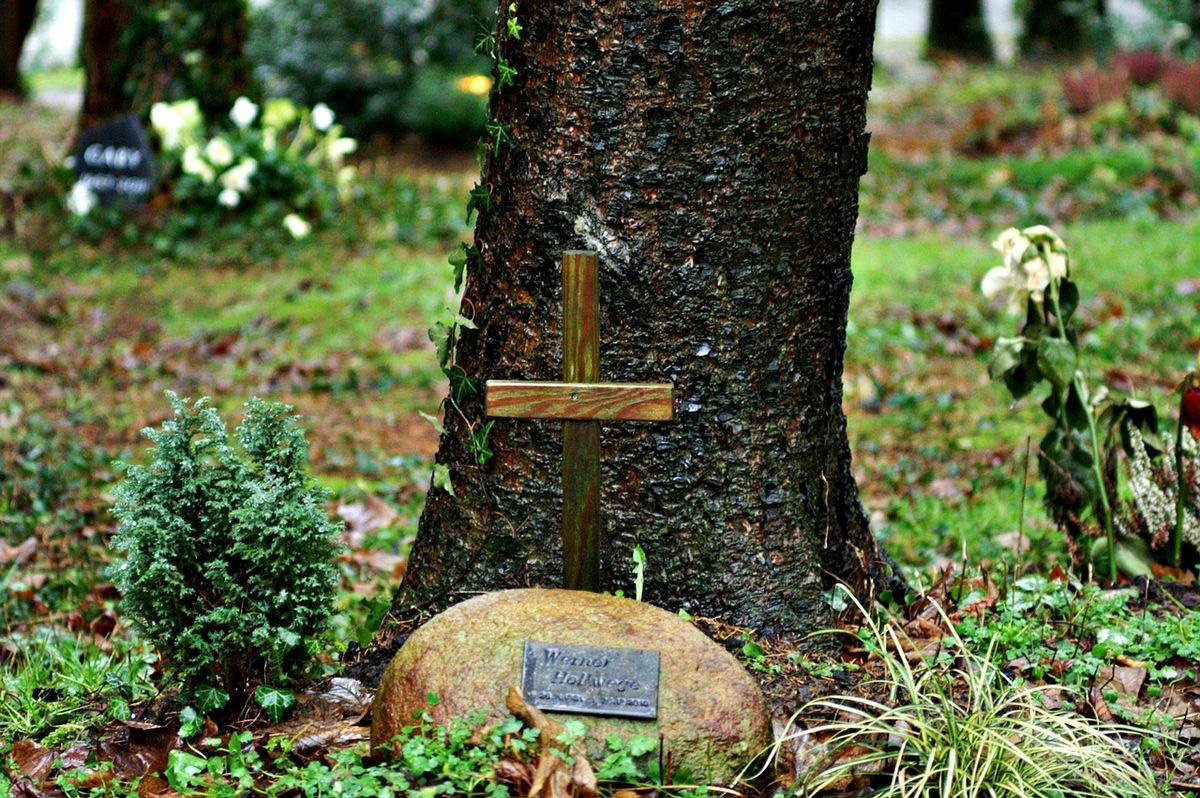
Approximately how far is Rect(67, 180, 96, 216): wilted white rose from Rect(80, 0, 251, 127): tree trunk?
69 cm

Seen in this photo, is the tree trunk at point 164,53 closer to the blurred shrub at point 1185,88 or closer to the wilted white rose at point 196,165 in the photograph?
the wilted white rose at point 196,165

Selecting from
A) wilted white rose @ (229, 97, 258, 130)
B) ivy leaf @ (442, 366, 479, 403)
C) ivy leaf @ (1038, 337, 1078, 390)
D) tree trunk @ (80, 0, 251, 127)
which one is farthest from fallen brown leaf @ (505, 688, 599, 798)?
tree trunk @ (80, 0, 251, 127)

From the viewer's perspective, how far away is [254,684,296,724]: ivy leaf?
3.20 m

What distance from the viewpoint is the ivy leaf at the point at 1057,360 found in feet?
13.6

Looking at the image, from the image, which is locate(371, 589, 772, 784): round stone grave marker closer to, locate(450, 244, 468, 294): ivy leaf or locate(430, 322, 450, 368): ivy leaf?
locate(430, 322, 450, 368): ivy leaf

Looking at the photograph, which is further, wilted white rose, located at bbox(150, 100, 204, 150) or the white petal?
wilted white rose, located at bbox(150, 100, 204, 150)

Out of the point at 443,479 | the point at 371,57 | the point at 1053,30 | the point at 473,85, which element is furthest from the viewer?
the point at 1053,30

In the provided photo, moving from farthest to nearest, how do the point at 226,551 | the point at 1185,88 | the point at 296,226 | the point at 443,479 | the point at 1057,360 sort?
the point at 1185,88, the point at 296,226, the point at 1057,360, the point at 443,479, the point at 226,551

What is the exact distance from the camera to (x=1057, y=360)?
4148 mm

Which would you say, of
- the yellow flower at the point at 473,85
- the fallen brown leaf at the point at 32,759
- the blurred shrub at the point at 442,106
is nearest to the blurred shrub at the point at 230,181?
the blurred shrub at the point at 442,106

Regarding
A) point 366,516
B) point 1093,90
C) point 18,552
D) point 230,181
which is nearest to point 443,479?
point 366,516

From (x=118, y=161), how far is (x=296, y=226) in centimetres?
173

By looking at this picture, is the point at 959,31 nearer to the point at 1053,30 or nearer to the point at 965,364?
the point at 1053,30

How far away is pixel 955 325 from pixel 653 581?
15.8 feet
